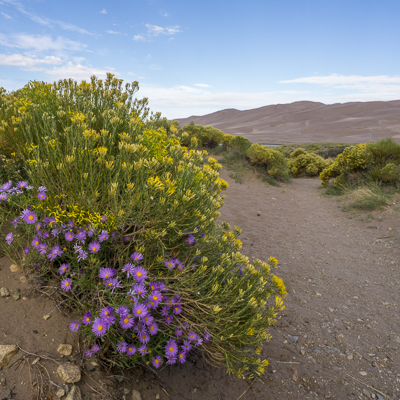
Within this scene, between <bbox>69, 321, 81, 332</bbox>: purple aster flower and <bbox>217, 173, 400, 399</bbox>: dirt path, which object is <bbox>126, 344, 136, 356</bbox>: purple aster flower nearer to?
<bbox>69, 321, 81, 332</bbox>: purple aster flower

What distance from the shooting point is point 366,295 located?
4094 mm

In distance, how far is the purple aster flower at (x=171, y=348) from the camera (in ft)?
6.03

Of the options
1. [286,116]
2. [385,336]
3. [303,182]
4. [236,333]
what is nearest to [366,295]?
[385,336]

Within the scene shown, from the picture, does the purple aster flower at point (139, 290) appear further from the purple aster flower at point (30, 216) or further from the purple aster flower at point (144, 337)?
the purple aster flower at point (30, 216)

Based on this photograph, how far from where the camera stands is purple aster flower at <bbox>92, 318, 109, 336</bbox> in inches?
61.4

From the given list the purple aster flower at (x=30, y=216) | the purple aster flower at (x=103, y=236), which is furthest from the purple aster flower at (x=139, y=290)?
the purple aster flower at (x=30, y=216)

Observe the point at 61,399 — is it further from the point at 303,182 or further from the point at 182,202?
the point at 303,182

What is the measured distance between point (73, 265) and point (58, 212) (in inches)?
15.7

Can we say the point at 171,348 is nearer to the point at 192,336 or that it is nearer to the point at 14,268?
the point at 192,336

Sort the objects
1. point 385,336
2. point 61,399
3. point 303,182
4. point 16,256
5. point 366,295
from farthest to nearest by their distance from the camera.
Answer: point 303,182, point 366,295, point 385,336, point 16,256, point 61,399

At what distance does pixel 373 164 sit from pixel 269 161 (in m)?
3.65

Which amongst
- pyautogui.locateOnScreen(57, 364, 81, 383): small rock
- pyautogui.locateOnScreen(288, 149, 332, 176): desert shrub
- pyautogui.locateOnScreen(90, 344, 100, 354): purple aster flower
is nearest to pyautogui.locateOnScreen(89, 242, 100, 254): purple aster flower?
pyautogui.locateOnScreen(90, 344, 100, 354): purple aster flower

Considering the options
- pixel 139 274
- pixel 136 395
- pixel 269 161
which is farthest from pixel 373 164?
pixel 136 395

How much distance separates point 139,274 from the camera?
1699 millimetres
